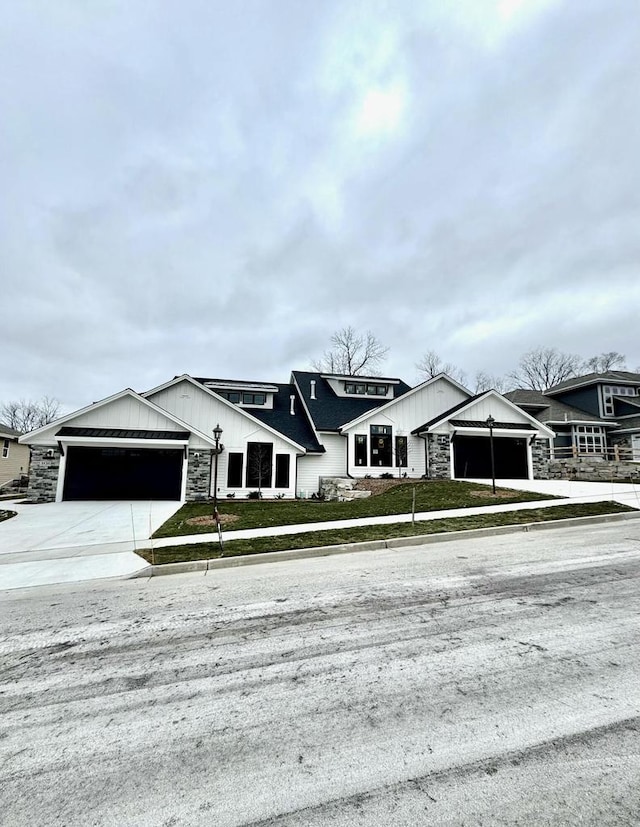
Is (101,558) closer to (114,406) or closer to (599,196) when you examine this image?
(114,406)

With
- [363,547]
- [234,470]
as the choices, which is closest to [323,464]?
[234,470]

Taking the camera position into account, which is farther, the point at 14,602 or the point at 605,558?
the point at 605,558

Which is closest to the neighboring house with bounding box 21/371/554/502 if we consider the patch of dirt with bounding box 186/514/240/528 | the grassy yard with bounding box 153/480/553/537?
the grassy yard with bounding box 153/480/553/537

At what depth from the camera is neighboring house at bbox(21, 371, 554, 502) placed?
18984 mm

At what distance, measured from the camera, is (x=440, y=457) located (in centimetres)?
2244

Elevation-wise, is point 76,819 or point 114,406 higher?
point 114,406

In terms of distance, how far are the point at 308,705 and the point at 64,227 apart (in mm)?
25405

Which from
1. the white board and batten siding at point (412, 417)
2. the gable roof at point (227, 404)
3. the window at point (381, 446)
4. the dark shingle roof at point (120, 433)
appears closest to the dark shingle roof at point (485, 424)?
the white board and batten siding at point (412, 417)

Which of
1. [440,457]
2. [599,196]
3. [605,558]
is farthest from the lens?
[440,457]

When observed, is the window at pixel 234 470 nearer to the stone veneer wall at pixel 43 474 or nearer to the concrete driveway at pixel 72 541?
the concrete driveway at pixel 72 541

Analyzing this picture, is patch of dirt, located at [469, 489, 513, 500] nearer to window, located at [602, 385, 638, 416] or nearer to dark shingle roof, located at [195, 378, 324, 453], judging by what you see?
dark shingle roof, located at [195, 378, 324, 453]

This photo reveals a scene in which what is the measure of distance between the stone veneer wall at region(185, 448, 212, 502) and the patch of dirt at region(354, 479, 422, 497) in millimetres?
7301

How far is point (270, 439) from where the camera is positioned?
2128 cm

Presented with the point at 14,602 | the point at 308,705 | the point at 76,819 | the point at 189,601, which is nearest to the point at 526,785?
the point at 308,705
